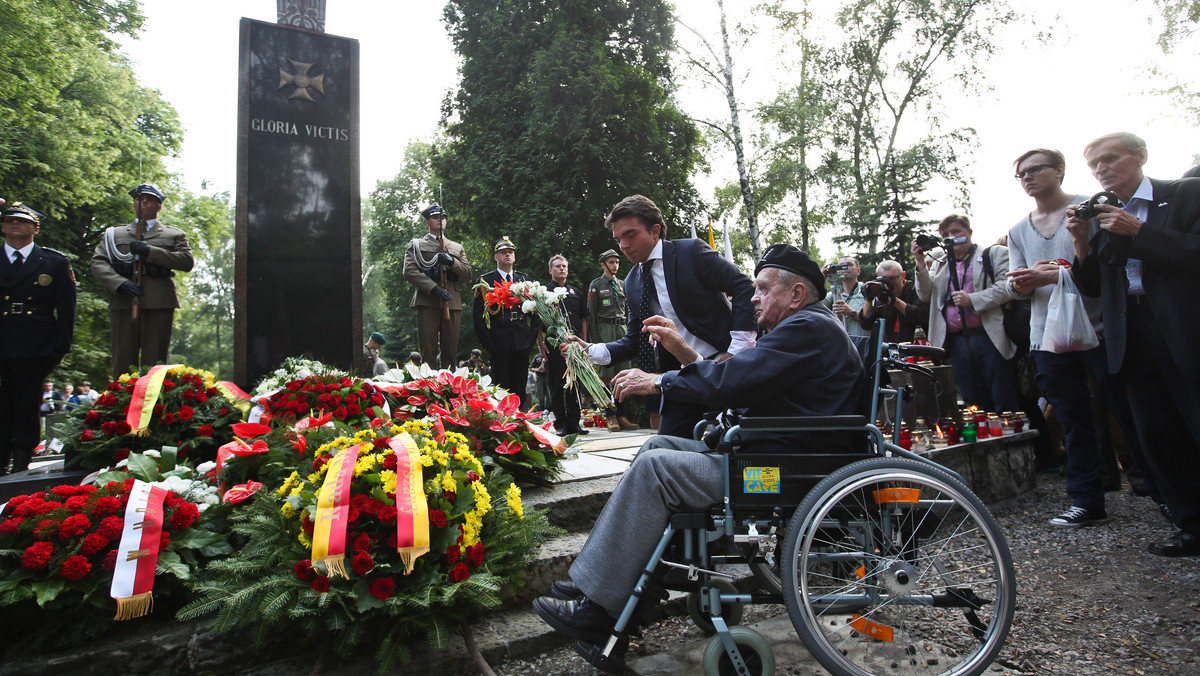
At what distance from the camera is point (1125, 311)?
11.5ft

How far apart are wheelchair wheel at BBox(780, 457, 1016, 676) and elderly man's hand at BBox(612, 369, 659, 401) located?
27.5 inches

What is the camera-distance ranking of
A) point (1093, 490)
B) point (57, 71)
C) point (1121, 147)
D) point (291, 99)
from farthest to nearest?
1. point (57, 71)
2. point (291, 99)
3. point (1093, 490)
4. point (1121, 147)

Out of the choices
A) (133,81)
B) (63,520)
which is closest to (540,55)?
(133,81)

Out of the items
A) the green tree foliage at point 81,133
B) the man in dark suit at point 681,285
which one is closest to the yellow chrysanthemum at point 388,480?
the man in dark suit at point 681,285

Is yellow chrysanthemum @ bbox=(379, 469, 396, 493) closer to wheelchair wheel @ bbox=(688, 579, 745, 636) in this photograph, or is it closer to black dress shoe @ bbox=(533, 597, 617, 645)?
black dress shoe @ bbox=(533, 597, 617, 645)

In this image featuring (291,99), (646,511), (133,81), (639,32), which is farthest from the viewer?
(133,81)

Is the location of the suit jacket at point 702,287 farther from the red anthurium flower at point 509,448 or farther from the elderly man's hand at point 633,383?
the elderly man's hand at point 633,383

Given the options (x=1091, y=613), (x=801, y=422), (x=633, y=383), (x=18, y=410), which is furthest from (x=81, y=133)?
(x=1091, y=613)

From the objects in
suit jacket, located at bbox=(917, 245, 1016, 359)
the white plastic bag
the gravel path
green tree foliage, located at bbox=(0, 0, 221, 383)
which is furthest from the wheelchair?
green tree foliage, located at bbox=(0, 0, 221, 383)

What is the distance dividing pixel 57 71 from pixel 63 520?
20414 millimetres

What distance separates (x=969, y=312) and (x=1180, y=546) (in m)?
2.66

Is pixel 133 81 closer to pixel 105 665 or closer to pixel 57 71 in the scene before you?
pixel 57 71

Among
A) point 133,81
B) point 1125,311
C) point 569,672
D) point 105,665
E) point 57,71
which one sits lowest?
point 569,672

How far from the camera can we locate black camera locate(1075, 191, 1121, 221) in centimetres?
333
